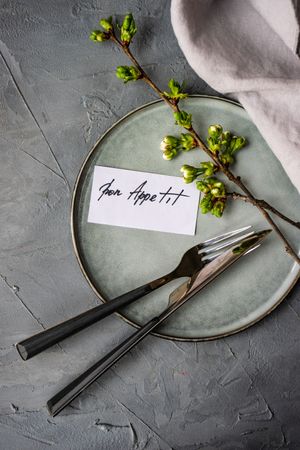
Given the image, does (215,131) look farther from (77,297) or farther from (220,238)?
(77,297)

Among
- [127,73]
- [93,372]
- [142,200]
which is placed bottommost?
[93,372]

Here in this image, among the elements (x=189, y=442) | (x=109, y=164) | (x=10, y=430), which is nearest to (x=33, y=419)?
(x=10, y=430)

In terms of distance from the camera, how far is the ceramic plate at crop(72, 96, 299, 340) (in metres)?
0.50

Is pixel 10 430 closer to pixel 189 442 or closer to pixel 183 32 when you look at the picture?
pixel 189 442

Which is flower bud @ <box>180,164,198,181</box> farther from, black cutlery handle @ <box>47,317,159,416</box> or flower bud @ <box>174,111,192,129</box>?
black cutlery handle @ <box>47,317,159,416</box>

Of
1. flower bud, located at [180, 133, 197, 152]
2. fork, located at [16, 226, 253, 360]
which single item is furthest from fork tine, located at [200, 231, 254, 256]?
flower bud, located at [180, 133, 197, 152]

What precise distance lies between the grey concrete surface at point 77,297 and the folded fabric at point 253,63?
0.19 feet

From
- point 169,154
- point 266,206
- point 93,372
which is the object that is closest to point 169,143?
point 169,154

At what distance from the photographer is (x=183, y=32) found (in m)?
0.45

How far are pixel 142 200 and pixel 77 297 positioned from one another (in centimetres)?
12

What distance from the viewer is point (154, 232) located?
0.51 meters

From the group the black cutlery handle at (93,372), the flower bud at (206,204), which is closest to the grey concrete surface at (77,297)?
the black cutlery handle at (93,372)

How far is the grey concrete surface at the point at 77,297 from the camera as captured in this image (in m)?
0.51

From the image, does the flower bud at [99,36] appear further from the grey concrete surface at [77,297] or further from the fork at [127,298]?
the fork at [127,298]
